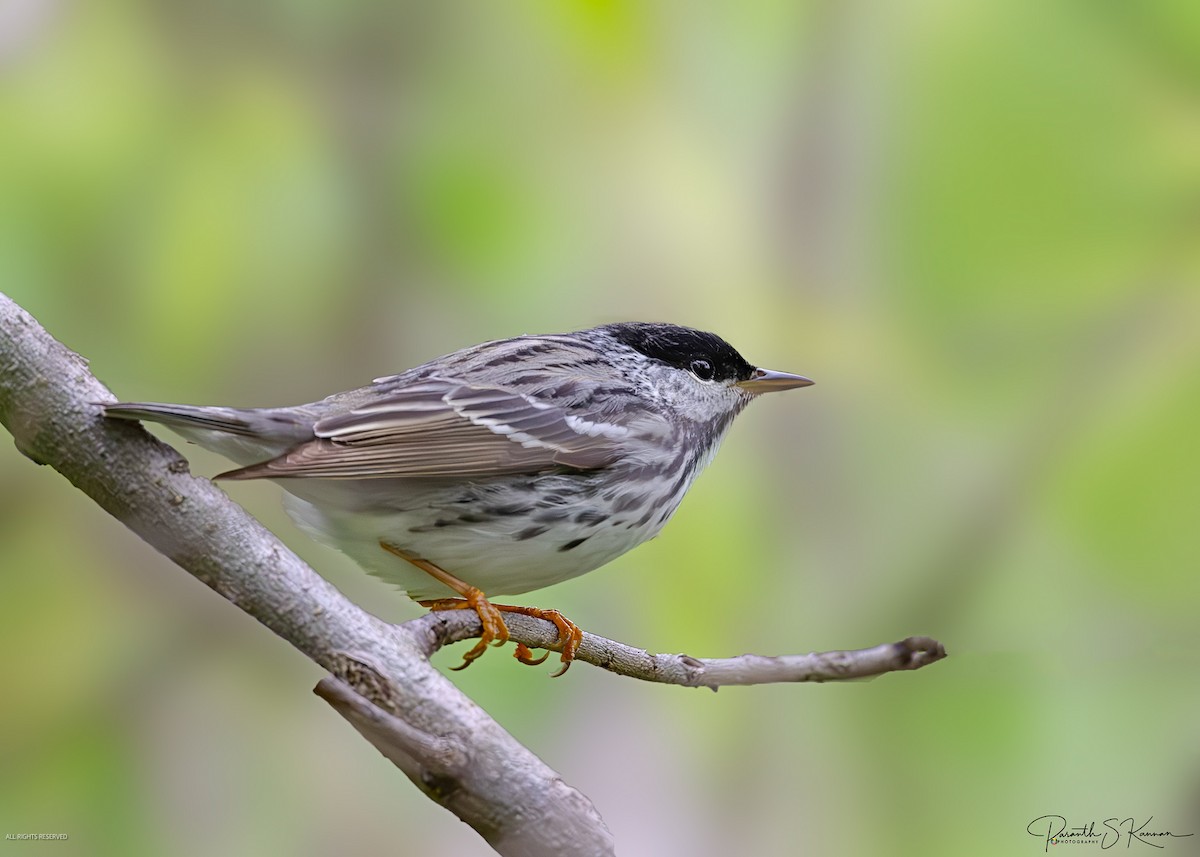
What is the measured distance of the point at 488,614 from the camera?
2.23 meters

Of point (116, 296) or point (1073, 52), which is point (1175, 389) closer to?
point (1073, 52)

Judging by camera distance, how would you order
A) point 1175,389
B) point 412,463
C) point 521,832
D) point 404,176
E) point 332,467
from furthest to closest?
1. point 404,176
2. point 1175,389
3. point 412,463
4. point 332,467
5. point 521,832

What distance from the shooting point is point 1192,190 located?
123 inches

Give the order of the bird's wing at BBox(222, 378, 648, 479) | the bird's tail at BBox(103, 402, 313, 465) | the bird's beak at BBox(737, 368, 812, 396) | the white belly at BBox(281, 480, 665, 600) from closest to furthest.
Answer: the bird's tail at BBox(103, 402, 313, 465) < the bird's wing at BBox(222, 378, 648, 479) < the white belly at BBox(281, 480, 665, 600) < the bird's beak at BBox(737, 368, 812, 396)

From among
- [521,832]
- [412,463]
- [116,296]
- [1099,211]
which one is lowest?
[521,832]

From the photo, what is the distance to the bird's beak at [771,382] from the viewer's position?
2.85 m

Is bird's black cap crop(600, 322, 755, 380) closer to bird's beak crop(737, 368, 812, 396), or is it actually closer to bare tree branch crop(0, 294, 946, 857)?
bird's beak crop(737, 368, 812, 396)

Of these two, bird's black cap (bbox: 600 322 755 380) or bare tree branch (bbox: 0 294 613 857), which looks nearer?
bare tree branch (bbox: 0 294 613 857)

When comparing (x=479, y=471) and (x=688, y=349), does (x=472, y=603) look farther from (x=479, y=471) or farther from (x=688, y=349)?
(x=688, y=349)

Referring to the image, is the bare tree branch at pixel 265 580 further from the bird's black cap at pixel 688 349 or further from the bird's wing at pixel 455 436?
the bird's black cap at pixel 688 349

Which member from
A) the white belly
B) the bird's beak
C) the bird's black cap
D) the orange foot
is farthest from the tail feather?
the bird's beak

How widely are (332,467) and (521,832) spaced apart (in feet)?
2.75

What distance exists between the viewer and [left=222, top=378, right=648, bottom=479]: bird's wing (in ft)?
7.04

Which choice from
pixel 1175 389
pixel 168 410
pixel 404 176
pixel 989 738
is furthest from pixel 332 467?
pixel 1175 389
